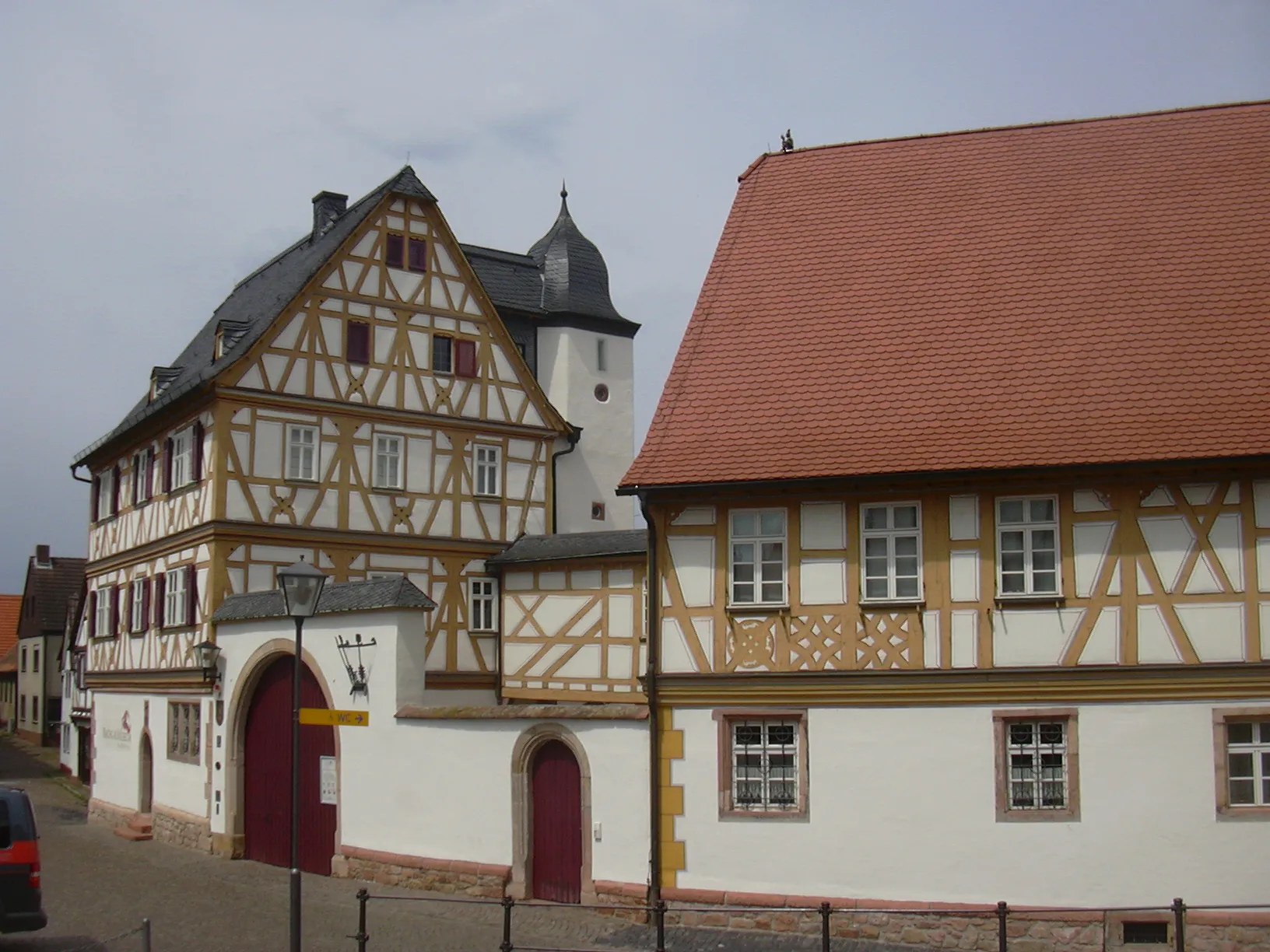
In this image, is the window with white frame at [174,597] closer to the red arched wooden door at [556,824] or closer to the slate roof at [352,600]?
the slate roof at [352,600]

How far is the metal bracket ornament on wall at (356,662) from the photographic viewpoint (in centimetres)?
2148

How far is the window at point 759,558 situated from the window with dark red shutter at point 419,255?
13.8m

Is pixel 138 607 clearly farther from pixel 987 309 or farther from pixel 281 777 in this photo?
pixel 987 309

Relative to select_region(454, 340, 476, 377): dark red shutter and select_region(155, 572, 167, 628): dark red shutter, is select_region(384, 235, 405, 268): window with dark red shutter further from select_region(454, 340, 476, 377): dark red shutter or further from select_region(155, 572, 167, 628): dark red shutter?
select_region(155, 572, 167, 628): dark red shutter

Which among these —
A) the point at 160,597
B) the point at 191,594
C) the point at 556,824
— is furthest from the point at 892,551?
the point at 160,597

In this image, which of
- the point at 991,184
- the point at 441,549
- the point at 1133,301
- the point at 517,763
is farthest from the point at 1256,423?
the point at 441,549

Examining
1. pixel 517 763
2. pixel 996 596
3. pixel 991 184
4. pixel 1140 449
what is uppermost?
pixel 991 184

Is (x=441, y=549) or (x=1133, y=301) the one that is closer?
(x=1133, y=301)

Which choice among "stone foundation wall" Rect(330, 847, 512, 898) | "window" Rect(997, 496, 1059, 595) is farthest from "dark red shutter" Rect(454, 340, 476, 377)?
"window" Rect(997, 496, 1059, 595)

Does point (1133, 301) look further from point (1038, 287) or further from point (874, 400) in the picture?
point (874, 400)

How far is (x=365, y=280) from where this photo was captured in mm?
29297

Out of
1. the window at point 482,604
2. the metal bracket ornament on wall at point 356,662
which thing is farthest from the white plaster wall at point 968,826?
the window at point 482,604

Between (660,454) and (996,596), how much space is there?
4.31 metres

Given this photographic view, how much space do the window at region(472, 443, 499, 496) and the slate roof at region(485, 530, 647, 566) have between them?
235 centimetres
